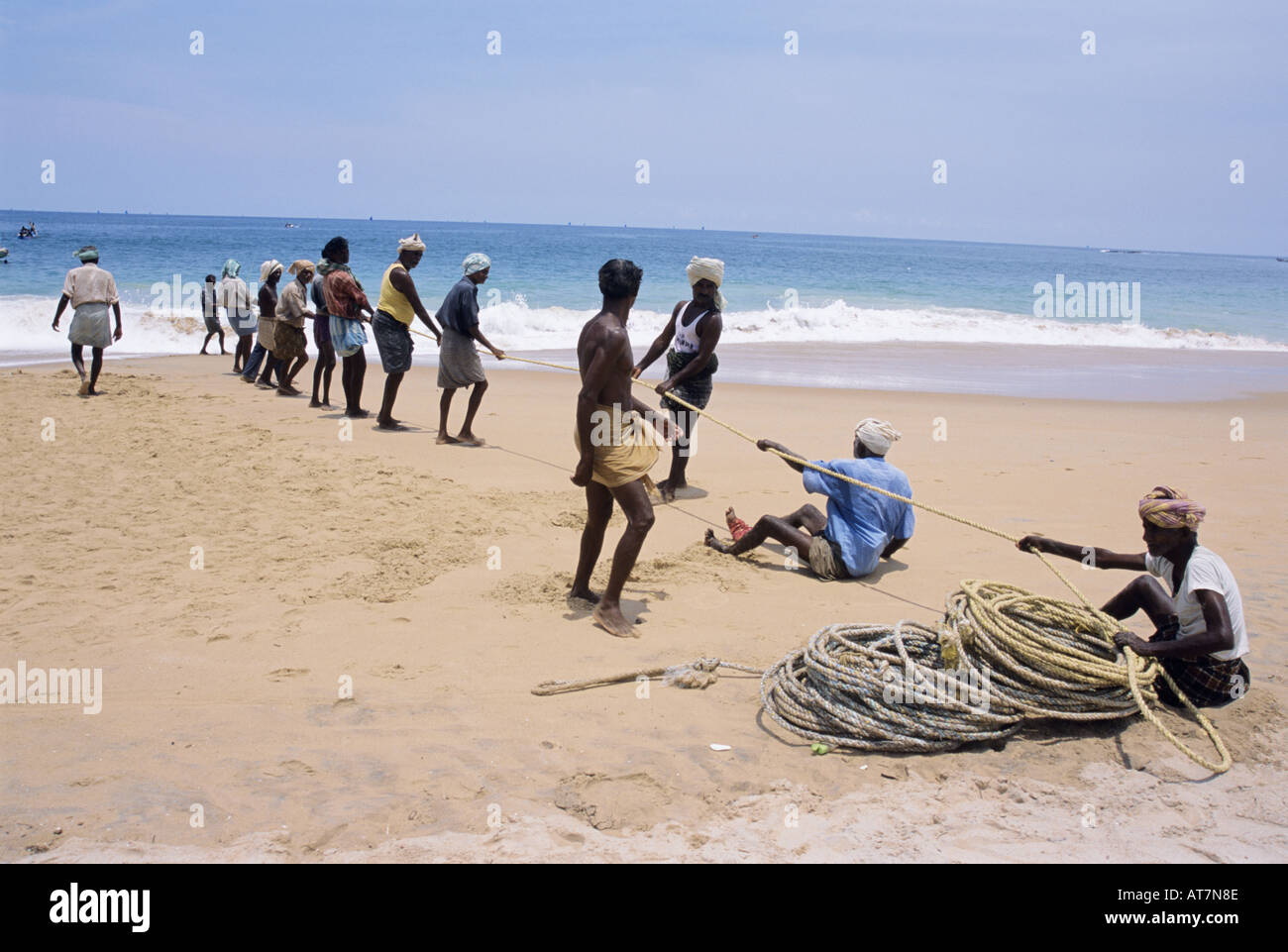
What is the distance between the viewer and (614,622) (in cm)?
461

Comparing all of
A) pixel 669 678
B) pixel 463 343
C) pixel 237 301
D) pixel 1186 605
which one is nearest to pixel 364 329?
pixel 463 343

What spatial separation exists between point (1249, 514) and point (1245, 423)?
4.75 metres

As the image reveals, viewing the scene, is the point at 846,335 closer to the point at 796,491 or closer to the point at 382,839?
the point at 796,491

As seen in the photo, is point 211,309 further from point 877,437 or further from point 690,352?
point 877,437

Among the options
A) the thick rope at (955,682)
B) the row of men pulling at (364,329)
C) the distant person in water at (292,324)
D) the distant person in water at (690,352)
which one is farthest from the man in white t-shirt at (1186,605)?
the distant person in water at (292,324)

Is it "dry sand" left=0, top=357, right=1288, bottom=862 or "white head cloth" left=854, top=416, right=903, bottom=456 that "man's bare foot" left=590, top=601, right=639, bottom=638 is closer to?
"dry sand" left=0, top=357, right=1288, bottom=862

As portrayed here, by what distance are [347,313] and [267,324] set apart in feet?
8.81

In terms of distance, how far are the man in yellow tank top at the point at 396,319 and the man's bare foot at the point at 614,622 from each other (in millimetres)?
4732

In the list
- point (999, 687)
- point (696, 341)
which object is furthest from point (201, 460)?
point (999, 687)

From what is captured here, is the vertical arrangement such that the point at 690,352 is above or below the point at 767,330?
below

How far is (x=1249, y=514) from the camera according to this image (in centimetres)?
692

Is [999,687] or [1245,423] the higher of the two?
[1245,423]

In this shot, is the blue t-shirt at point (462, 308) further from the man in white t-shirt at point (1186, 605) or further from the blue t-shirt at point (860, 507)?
the man in white t-shirt at point (1186, 605)

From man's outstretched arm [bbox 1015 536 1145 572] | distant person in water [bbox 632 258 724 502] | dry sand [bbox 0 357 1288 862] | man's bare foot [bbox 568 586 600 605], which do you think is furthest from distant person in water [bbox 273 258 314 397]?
man's outstretched arm [bbox 1015 536 1145 572]
